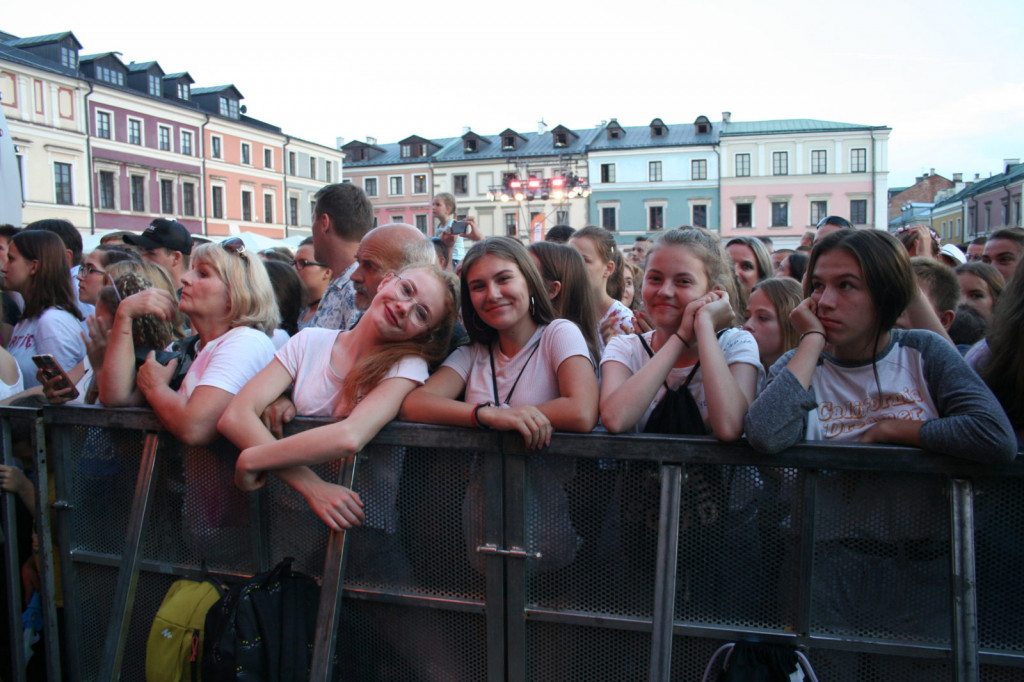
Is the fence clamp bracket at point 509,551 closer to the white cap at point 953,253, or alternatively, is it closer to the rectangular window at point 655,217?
the white cap at point 953,253

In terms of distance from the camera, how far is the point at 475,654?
239 cm

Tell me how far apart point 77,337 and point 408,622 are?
138 inches

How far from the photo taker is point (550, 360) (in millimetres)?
2670

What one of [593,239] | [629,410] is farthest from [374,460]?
[593,239]

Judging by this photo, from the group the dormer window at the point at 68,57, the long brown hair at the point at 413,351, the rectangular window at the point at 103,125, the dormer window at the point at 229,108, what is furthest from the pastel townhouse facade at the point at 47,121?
the long brown hair at the point at 413,351

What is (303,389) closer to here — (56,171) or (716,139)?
(56,171)

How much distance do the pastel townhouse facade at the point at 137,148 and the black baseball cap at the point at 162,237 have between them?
29.2m

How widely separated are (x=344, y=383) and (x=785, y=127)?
5631 cm

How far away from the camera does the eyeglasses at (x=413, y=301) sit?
9.04 ft

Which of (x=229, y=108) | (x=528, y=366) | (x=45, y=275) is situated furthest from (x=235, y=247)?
(x=229, y=108)

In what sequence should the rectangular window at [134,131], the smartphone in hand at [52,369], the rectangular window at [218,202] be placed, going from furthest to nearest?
the rectangular window at [218,202]
the rectangular window at [134,131]
the smartphone in hand at [52,369]

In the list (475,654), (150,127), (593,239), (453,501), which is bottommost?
(475,654)

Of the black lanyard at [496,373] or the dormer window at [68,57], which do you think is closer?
the black lanyard at [496,373]

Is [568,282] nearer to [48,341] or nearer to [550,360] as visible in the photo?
[550,360]
